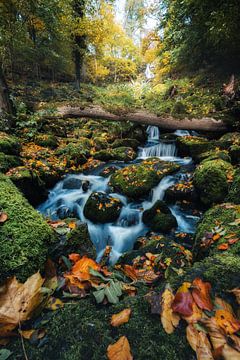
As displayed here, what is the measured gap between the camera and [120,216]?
5.12 metres

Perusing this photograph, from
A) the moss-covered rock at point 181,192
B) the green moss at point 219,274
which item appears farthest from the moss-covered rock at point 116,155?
the green moss at point 219,274

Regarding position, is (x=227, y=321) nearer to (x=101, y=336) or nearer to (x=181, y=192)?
(x=101, y=336)

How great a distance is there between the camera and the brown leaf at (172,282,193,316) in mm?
1177

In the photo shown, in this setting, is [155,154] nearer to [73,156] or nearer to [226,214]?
[73,156]

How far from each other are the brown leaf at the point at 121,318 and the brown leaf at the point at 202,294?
0.42m

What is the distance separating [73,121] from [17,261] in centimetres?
1124

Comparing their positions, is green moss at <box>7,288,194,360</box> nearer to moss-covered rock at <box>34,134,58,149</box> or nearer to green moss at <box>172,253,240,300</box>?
green moss at <box>172,253,240,300</box>

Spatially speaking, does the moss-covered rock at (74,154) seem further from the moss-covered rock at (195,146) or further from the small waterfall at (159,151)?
the moss-covered rock at (195,146)

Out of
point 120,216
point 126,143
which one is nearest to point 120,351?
point 120,216

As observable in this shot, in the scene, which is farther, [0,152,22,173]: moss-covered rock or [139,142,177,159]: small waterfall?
[139,142,177,159]: small waterfall

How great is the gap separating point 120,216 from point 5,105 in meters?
6.15

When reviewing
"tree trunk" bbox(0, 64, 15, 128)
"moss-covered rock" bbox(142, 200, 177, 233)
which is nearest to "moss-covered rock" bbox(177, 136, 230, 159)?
"moss-covered rock" bbox(142, 200, 177, 233)

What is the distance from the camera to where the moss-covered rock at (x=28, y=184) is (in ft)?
15.5

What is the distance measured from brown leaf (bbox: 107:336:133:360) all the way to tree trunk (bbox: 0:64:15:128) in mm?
8247
